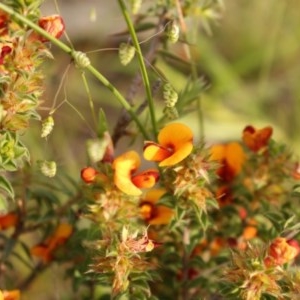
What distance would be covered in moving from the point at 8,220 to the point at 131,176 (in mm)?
353

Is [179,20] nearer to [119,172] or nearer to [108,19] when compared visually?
[119,172]

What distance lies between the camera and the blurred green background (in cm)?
294

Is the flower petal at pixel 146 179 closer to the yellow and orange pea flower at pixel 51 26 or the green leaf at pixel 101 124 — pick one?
the green leaf at pixel 101 124

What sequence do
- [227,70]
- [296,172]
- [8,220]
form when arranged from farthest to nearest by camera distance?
1. [227,70]
2. [8,220]
3. [296,172]

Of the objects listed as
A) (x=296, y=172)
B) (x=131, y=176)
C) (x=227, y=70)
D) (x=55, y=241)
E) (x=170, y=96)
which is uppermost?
(x=170, y=96)

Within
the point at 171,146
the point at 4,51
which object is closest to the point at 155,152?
the point at 171,146

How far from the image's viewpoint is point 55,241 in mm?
1587

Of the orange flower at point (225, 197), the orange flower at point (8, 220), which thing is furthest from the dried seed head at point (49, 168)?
the orange flower at point (225, 197)

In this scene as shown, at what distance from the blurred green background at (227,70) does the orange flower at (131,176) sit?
145cm

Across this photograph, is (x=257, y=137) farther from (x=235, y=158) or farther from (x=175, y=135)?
(x=175, y=135)

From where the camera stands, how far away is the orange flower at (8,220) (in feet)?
5.15

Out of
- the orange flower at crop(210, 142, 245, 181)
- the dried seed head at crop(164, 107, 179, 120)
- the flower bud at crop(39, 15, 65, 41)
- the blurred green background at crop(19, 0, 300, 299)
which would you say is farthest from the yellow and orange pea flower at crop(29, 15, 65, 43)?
the blurred green background at crop(19, 0, 300, 299)

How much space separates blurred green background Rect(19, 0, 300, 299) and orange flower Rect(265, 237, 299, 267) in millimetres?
1498

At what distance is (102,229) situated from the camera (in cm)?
137
